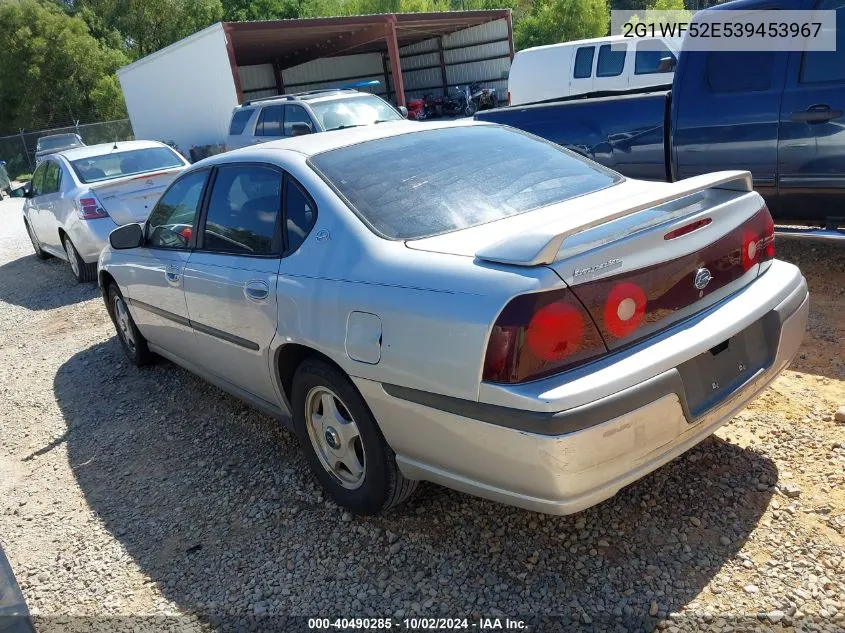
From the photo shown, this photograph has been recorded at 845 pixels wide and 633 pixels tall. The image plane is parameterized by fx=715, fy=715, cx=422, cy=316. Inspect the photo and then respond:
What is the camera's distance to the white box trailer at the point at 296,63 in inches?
899

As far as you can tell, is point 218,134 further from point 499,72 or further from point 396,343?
point 396,343

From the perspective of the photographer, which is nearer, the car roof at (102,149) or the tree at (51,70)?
the car roof at (102,149)

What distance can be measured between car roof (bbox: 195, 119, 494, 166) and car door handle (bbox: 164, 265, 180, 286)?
661 millimetres

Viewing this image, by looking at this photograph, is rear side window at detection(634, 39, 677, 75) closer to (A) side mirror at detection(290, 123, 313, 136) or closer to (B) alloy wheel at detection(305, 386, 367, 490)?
(A) side mirror at detection(290, 123, 313, 136)

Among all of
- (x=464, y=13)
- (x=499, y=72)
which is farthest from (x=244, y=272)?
(x=499, y=72)

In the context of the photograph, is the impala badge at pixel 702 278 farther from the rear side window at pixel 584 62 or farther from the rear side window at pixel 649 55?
the rear side window at pixel 584 62

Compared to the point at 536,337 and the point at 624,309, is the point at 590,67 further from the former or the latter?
the point at 536,337

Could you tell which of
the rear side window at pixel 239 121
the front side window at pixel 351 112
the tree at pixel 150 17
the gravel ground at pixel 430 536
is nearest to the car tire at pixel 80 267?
the gravel ground at pixel 430 536

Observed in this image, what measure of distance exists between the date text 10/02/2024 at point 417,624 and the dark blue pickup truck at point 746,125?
3855mm

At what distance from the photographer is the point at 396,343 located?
8.23ft

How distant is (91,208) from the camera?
8.03 metres

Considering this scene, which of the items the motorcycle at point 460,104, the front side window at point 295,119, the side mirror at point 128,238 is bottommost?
the motorcycle at point 460,104

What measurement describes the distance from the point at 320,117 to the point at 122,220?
499 cm

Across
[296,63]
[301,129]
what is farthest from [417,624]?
[296,63]
